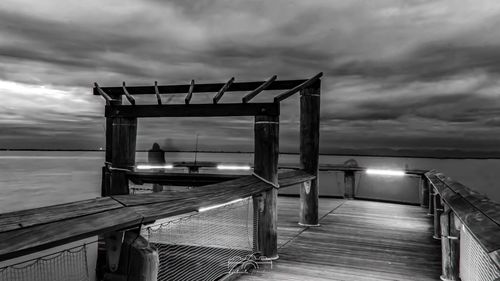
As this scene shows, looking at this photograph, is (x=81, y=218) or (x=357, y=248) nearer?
(x=81, y=218)

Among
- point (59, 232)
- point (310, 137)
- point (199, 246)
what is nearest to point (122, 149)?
point (199, 246)

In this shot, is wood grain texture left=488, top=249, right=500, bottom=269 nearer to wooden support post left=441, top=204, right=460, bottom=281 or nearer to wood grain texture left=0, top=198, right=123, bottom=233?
wood grain texture left=0, top=198, right=123, bottom=233

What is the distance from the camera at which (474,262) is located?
10.4 ft

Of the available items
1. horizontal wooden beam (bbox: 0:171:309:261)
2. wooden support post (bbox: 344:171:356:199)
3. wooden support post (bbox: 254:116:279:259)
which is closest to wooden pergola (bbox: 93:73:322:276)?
wooden support post (bbox: 254:116:279:259)

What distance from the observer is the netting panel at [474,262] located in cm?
241

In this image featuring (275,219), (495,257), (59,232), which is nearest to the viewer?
(495,257)

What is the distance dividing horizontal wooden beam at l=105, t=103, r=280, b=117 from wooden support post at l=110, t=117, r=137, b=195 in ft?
0.73

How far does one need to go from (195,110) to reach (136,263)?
3917 millimetres

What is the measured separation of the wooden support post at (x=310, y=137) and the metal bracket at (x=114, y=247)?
5.49 m

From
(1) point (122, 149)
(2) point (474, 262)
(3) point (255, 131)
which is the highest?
(3) point (255, 131)

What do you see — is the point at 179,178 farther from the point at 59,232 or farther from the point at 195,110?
the point at 59,232

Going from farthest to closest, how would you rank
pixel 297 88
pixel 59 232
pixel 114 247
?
pixel 297 88, pixel 114 247, pixel 59 232

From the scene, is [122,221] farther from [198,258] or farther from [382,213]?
[382,213]

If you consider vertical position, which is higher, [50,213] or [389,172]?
[50,213]
